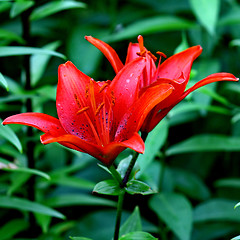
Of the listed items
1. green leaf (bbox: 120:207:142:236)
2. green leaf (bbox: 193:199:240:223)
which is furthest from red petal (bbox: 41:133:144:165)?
green leaf (bbox: 193:199:240:223)

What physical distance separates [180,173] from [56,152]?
1.46 feet

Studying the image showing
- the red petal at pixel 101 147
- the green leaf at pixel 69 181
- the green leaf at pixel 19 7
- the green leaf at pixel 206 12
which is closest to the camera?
the red petal at pixel 101 147

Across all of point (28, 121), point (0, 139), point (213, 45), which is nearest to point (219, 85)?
point (213, 45)

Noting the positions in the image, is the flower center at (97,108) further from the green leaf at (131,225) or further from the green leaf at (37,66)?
the green leaf at (37,66)

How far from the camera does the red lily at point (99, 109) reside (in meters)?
0.62

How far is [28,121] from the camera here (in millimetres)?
615

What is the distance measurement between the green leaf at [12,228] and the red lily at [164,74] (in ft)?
1.91

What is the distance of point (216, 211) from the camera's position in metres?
1.29

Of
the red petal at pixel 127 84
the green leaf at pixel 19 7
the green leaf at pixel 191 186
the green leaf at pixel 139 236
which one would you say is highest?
the green leaf at pixel 19 7

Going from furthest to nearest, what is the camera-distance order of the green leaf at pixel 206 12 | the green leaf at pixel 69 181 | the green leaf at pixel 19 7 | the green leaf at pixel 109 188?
the green leaf at pixel 206 12, the green leaf at pixel 69 181, the green leaf at pixel 19 7, the green leaf at pixel 109 188

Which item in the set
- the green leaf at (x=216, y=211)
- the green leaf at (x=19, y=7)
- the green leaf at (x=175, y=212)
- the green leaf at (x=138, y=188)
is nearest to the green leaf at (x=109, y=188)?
the green leaf at (x=138, y=188)

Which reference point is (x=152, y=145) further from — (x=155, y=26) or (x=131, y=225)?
(x=155, y=26)

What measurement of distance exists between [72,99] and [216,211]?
2.56ft

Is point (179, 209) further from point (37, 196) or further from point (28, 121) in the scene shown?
point (28, 121)
